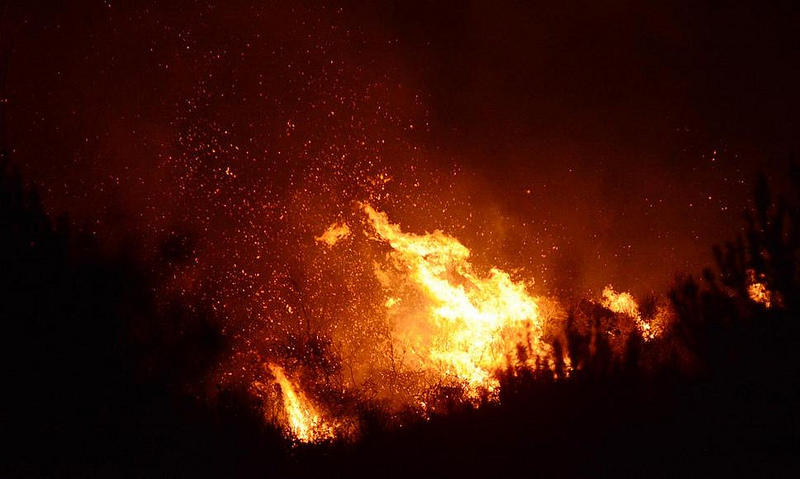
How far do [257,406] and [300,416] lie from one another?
55 centimetres

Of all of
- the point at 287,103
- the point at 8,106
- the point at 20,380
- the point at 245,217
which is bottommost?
the point at 20,380

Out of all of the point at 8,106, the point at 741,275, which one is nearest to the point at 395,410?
the point at 741,275

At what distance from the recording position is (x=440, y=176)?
7902 millimetres

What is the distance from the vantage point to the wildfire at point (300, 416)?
6.30 meters

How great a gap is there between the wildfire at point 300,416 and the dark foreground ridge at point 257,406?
37cm

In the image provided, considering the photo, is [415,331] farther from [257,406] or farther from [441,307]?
[257,406]

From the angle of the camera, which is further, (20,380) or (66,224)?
(66,224)

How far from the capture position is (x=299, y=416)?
698cm

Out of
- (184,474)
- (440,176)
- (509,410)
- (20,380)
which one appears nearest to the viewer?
(20,380)

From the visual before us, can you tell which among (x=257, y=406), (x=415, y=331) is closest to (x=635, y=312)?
(x=415, y=331)

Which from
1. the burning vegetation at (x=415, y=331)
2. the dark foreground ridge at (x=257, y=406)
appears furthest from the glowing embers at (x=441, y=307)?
the dark foreground ridge at (x=257, y=406)

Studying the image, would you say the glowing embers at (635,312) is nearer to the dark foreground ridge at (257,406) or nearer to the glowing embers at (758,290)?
the dark foreground ridge at (257,406)

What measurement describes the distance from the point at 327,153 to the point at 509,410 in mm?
3957

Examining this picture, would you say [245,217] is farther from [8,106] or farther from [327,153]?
[8,106]
